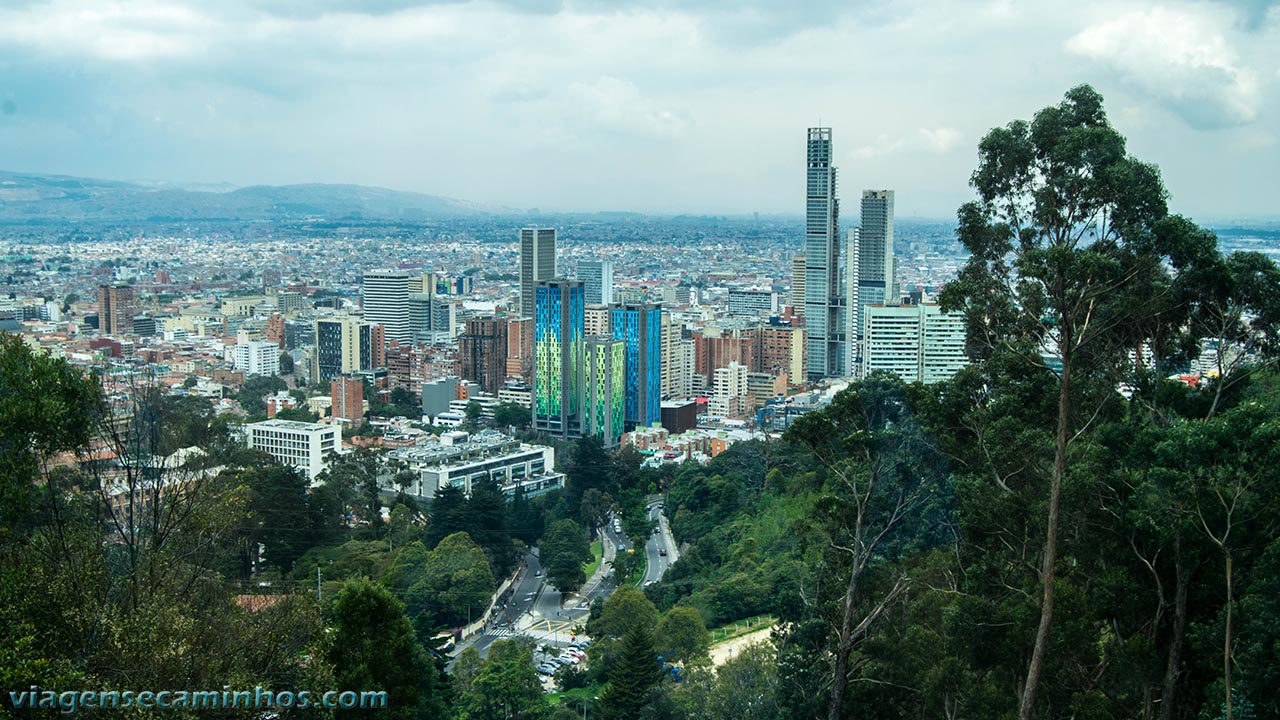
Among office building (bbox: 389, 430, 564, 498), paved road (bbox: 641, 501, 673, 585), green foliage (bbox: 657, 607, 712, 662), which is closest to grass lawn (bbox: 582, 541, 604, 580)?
paved road (bbox: 641, 501, 673, 585)

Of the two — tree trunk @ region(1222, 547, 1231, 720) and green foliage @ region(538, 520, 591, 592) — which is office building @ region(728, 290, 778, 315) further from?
tree trunk @ region(1222, 547, 1231, 720)

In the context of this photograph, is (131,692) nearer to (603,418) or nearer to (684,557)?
(684,557)

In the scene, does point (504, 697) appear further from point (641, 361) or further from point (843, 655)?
point (641, 361)

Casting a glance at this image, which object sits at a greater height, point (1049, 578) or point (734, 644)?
point (1049, 578)

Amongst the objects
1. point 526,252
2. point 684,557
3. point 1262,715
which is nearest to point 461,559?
point 684,557

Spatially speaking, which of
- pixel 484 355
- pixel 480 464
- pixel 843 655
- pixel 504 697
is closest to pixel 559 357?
pixel 484 355

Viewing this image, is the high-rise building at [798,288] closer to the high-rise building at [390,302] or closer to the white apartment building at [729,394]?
the white apartment building at [729,394]
